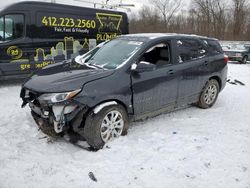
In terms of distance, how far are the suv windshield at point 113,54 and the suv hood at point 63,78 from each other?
1.02ft

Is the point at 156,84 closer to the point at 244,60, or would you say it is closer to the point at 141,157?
the point at 141,157

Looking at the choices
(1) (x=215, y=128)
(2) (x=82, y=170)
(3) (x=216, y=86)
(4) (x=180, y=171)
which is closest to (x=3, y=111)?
(2) (x=82, y=170)

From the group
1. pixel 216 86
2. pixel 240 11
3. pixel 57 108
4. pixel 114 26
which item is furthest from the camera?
→ pixel 240 11

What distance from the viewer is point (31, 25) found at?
25.0 ft

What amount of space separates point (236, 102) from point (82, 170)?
483cm

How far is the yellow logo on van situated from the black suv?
10.3 ft

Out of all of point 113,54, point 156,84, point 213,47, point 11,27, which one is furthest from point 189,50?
point 11,27

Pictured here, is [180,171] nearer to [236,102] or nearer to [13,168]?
[13,168]

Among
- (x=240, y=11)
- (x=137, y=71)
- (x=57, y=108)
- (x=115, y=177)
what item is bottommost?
(x=115, y=177)

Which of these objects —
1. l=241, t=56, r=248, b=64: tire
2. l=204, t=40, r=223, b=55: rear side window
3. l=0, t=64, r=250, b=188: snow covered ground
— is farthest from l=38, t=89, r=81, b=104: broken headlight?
l=241, t=56, r=248, b=64: tire

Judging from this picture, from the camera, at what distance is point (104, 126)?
157 inches

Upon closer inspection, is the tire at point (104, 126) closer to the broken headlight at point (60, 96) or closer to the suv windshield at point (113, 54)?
the broken headlight at point (60, 96)

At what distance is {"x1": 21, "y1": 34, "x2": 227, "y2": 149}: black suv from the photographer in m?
3.75

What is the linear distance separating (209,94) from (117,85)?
2.89m
